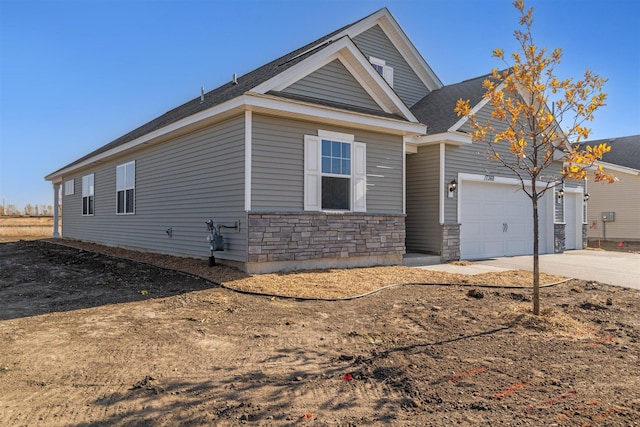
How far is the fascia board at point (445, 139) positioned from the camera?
40.1 feet

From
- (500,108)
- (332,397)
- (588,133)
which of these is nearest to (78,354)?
(332,397)

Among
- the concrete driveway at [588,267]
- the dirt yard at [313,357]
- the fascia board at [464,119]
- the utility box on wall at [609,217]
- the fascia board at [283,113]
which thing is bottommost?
the dirt yard at [313,357]

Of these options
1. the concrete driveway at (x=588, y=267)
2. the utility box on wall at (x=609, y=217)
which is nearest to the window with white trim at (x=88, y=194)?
the concrete driveway at (x=588, y=267)

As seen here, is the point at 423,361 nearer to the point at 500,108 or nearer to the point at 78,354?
the point at 78,354

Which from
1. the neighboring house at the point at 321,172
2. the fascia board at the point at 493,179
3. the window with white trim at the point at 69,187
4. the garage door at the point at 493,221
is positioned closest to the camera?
the neighboring house at the point at 321,172

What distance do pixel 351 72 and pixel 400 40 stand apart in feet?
17.3

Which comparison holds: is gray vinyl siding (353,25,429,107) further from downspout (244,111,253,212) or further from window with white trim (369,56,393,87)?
downspout (244,111,253,212)

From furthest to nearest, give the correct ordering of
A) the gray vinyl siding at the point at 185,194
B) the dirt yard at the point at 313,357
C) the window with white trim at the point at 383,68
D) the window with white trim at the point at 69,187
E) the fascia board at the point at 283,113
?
the window with white trim at the point at 69,187 → the window with white trim at the point at 383,68 → the gray vinyl siding at the point at 185,194 → the fascia board at the point at 283,113 → the dirt yard at the point at 313,357

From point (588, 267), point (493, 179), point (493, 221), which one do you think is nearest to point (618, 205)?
point (493, 221)

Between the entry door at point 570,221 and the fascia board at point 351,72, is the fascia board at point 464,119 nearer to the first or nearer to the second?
the fascia board at point 351,72

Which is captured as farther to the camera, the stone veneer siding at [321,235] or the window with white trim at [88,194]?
the window with white trim at [88,194]

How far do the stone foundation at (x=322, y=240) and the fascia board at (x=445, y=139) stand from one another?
2.64 meters

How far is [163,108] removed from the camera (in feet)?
65.2

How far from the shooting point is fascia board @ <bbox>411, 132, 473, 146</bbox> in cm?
1222
